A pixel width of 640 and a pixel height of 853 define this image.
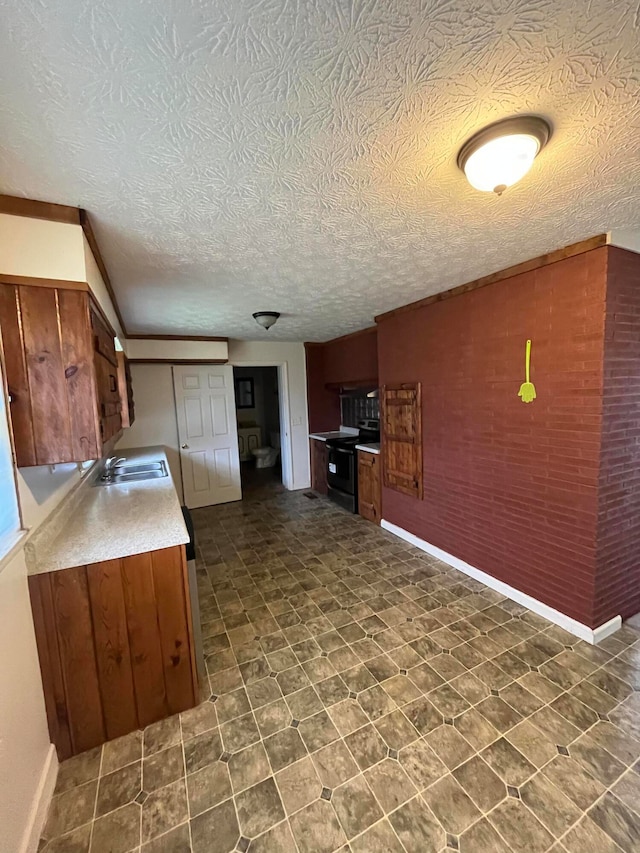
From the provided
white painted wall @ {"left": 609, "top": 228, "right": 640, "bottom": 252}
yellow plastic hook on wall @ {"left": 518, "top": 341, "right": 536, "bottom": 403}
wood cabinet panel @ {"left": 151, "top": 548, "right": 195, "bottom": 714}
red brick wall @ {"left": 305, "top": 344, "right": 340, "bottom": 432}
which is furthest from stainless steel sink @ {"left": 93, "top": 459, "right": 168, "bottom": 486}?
white painted wall @ {"left": 609, "top": 228, "right": 640, "bottom": 252}

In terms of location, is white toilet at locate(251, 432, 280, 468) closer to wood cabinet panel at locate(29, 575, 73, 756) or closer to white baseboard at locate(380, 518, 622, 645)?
white baseboard at locate(380, 518, 622, 645)

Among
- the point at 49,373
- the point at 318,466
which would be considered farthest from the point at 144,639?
the point at 318,466

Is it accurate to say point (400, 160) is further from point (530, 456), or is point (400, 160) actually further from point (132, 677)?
point (132, 677)

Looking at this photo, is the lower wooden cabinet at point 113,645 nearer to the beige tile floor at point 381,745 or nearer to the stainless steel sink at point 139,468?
the beige tile floor at point 381,745

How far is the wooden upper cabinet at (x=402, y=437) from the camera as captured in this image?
3350mm

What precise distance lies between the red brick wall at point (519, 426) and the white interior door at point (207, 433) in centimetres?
286

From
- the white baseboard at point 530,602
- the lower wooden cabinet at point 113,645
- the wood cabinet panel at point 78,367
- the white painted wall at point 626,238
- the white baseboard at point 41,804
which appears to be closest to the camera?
the white baseboard at point 41,804

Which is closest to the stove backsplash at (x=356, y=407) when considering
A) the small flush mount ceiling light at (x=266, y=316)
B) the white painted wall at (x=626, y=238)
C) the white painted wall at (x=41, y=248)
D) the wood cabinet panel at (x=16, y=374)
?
the small flush mount ceiling light at (x=266, y=316)

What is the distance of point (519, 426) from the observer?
2.43 meters

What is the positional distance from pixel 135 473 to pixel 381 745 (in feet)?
9.61

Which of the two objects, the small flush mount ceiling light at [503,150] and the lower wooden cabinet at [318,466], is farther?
the lower wooden cabinet at [318,466]

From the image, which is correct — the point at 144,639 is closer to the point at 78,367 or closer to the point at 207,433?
the point at 78,367

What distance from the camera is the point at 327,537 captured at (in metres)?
3.81

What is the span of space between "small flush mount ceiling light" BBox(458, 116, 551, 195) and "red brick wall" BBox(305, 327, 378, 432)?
3.35 m
